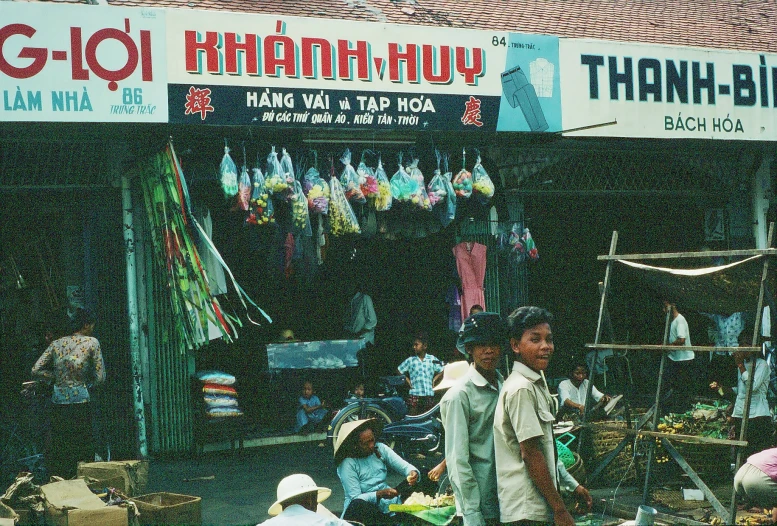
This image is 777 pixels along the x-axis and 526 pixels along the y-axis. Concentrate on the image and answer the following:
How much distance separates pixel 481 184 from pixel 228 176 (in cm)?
262

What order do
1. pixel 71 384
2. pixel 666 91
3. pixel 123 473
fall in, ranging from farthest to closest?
pixel 666 91 < pixel 71 384 < pixel 123 473

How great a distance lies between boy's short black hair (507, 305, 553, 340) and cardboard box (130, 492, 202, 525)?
3.10m

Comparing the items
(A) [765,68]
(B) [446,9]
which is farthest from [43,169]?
(A) [765,68]

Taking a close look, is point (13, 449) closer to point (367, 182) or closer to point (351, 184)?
point (351, 184)

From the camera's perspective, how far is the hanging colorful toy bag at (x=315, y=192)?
8.71 metres

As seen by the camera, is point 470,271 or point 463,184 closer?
point 463,184

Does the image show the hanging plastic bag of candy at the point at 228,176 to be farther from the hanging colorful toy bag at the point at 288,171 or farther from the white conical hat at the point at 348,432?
the white conical hat at the point at 348,432

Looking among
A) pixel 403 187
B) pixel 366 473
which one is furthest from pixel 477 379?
pixel 403 187

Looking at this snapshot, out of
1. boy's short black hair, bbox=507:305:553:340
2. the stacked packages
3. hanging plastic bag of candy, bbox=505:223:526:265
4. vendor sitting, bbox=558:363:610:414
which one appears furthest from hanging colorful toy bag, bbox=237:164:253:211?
boy's short black hair, bbox=507:305:553:340

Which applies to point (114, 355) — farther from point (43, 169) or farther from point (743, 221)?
point (743, 221)

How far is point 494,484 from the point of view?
13.7ft

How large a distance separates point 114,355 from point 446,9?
6.28 m

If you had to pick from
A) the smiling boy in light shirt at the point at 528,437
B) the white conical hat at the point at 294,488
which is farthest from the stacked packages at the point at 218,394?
the smiling boy in light shirt at the point at 528,437

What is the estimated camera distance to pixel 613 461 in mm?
8414
